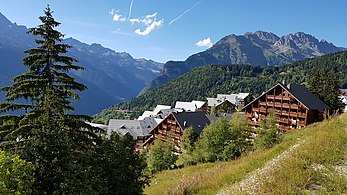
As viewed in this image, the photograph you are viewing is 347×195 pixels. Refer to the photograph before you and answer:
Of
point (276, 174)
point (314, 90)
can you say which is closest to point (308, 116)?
→ point (314, 90)

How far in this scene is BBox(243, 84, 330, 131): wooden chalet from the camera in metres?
55.5

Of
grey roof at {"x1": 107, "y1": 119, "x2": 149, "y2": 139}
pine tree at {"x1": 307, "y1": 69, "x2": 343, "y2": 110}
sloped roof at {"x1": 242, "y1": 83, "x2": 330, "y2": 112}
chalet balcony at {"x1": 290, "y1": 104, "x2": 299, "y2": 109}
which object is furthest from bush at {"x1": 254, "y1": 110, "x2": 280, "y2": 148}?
grey roof at {"x1": 107, "y1": 119, "x2": 149, "y2": 139}

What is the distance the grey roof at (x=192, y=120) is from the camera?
218 ft

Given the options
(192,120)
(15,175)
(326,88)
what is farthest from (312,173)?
(326,88)

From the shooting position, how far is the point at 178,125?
2625 inches

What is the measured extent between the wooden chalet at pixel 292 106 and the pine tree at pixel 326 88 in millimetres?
12308

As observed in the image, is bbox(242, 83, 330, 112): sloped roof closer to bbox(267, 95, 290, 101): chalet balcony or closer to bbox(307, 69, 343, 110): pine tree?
bbox(267, 95, 290, 101): chalet balcony

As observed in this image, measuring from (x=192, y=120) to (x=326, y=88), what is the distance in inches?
1329

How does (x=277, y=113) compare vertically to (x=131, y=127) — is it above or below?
above

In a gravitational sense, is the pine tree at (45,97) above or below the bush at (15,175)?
above

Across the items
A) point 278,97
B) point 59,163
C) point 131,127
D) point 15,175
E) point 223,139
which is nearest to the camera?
point 15,175

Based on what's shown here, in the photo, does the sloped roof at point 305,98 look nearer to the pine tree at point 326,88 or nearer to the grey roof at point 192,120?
the pine tree at point 326,88

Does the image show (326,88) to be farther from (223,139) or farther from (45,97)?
(45,97)

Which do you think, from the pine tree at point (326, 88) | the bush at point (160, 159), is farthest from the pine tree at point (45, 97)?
the pine tree at point (326, 88)
